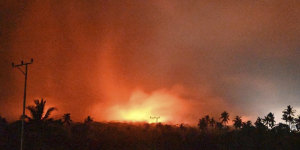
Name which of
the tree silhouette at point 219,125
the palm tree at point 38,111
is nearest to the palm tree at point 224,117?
the tree silhouette at point 219,125

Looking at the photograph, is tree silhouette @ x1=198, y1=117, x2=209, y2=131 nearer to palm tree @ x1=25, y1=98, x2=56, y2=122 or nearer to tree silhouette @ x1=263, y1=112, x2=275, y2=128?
tree silhouette @ x1=263, y1=112, x2=275, y2=128

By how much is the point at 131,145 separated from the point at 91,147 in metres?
12.1

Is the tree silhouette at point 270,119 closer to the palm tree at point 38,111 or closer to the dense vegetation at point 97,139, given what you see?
the dense vegetation at point 97,139

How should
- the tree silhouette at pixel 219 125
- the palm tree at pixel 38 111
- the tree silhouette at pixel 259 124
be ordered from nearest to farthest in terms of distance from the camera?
the palm tree at pixel 38 111, the tree silhouette at pixel 259 124, the tree silhouette at pixel 219 125

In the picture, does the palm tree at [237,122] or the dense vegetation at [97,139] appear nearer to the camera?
the dense vegetation at [97,139]

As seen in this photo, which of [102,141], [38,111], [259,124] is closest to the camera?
[38,111]

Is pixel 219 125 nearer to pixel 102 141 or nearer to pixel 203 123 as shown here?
pixel 203 123

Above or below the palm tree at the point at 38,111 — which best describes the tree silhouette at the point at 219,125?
below

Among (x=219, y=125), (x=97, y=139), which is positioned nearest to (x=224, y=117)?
(x=219, y=125)

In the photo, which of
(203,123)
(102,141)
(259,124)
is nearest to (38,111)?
(102,141)

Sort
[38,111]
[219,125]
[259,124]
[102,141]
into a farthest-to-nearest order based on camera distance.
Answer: [219,125]
[259,124]
[102,141]
[38,111]

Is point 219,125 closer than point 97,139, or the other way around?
point 97,139

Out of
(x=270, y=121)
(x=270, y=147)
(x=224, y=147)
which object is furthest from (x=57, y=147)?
(x=270, y=121)

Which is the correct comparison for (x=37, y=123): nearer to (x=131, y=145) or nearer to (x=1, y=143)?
(x=1, y=143)
